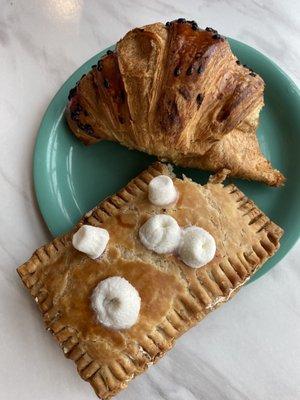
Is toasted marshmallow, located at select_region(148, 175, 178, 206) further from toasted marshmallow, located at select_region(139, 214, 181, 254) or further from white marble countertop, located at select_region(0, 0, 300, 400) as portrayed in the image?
white marble countertop, located at select_region(0, 0, 300, 400)

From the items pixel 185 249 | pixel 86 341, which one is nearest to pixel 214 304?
pixel 185 249

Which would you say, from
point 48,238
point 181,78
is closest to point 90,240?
point 48,238

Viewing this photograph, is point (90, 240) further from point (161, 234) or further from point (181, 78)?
point (181, 78)

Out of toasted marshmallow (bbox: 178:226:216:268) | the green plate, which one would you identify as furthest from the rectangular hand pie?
the green plate

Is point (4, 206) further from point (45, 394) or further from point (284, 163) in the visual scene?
point (284, 163)

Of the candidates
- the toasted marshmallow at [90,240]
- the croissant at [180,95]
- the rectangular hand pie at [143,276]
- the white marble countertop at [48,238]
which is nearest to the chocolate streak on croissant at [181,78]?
the croissant at [180,95]

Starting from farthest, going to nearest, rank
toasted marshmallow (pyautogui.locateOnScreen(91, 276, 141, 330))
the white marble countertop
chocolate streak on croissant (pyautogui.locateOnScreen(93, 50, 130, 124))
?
the white marble countertop
chocolate streak on croissant (pyautogui.locateOnScreen(93, 50, 130, 124))
toasted marshmallow (pyautogui.locateOnScreen(91, 276, 141, 330))
